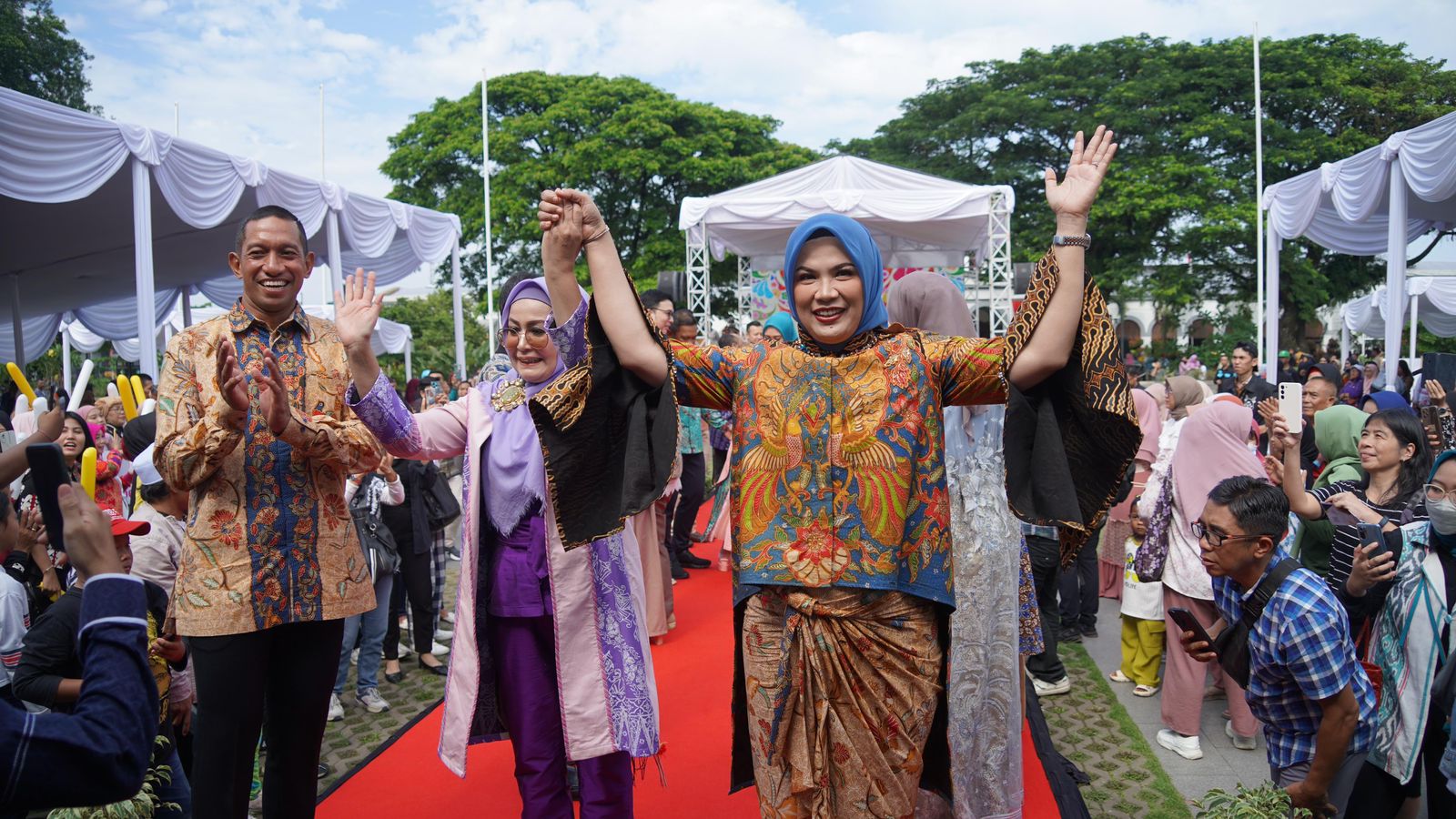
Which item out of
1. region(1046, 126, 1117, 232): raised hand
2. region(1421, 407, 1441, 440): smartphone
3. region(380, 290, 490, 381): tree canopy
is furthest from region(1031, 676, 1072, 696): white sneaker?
region(380, 290, 490, 381): tree canopy

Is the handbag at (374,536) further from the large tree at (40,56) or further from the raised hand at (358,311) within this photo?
the large tree at (40,56)

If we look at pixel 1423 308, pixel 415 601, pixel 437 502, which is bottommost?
pixel 415 601

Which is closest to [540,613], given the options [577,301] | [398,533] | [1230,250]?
[577,301]

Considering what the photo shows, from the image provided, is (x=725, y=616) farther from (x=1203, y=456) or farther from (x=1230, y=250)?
(x=1230, y=250)

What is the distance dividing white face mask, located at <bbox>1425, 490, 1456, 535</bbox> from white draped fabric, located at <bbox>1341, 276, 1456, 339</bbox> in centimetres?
1635

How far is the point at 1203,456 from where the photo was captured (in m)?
4.24

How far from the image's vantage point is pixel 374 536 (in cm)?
475

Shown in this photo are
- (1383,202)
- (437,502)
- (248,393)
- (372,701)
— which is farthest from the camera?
(1383,202)

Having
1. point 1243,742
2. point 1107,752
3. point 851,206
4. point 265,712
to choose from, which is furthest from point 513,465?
point 851,206

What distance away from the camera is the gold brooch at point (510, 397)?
277 centimetres

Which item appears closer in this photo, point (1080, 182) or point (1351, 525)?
point (1080, 182)

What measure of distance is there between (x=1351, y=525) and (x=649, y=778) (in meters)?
2.74

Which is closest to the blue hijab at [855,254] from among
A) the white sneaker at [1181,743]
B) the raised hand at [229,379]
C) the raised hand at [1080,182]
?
the raised hand at [1080,182]

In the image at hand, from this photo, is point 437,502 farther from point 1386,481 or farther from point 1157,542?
point 1386,481
